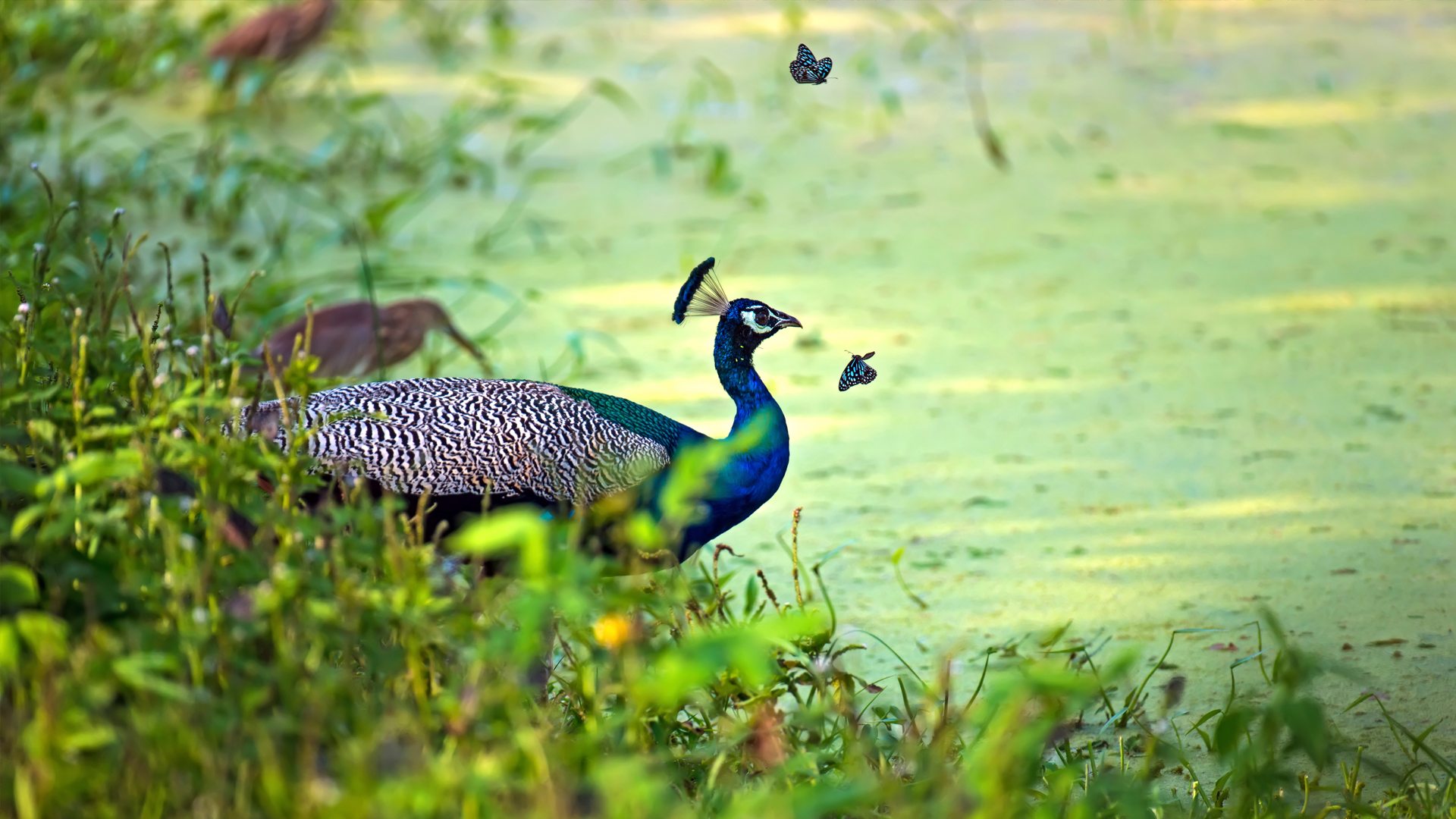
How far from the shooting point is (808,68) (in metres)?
1.59

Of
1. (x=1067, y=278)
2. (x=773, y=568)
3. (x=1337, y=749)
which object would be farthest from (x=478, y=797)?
(x=1067, y=278)

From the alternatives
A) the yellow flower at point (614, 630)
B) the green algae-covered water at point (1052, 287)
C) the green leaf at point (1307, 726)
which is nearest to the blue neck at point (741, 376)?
the green algae-covered water at point (1052, 287)

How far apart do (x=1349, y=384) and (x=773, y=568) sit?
1.08 metres

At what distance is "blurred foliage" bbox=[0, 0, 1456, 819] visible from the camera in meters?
1.06

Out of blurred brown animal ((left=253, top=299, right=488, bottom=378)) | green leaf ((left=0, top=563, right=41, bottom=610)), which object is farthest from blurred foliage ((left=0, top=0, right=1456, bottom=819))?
blurred brown animal ((left=253, top=299, right=488, bottom=378))

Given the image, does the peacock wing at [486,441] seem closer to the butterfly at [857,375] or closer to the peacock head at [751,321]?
the peacock head at [751,321]

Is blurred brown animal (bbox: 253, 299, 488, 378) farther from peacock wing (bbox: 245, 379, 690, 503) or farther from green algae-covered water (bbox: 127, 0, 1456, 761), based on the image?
peacock wing (bbox: 245, 379, 690, 503)

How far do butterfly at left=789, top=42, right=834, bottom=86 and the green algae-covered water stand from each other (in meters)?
0.70

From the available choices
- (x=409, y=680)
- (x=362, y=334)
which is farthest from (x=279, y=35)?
(x=409, y=680)

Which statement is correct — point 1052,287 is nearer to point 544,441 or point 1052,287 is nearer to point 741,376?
point 741,376

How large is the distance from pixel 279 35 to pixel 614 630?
3.20m

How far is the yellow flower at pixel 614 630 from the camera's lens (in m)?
1.17

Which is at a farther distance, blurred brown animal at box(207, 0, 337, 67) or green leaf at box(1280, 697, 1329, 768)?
blurred brown animal at box(207, 0, 337, 67)

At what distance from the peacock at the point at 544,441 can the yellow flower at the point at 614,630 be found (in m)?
0.46
